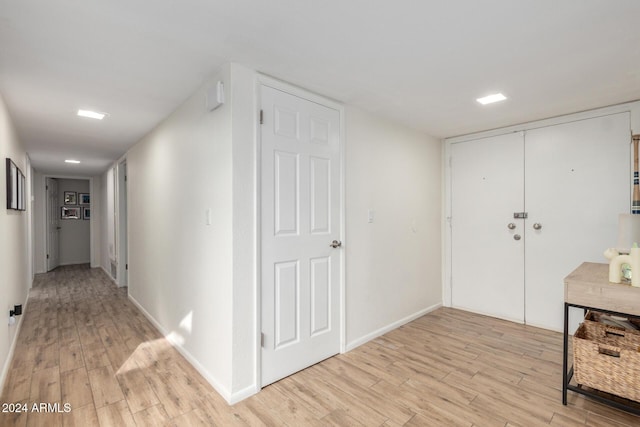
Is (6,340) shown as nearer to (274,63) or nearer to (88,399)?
(88,399)

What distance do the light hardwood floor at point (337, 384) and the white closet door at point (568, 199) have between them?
0.52 meters

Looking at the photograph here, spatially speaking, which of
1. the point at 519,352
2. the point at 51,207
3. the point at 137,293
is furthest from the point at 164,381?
the point at 51,207

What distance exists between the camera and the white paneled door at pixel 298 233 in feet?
7.45

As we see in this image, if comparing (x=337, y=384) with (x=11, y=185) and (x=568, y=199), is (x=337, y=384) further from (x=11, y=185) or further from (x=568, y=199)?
(x=11, y=185)

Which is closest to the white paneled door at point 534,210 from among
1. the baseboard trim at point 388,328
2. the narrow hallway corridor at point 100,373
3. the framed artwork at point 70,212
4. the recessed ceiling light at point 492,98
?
the baseboard trim at point 388,328

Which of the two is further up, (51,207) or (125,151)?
(125,151)

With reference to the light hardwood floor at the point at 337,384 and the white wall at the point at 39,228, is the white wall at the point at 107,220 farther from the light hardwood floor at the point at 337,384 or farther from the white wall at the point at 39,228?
the light hardwood floor at the point at 337,384

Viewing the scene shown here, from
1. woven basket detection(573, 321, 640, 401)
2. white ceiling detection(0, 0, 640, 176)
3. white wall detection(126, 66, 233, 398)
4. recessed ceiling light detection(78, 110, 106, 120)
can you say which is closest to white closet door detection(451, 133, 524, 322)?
white ceiling detection(0, 0, 640, 176)

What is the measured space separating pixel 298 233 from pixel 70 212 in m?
8.06

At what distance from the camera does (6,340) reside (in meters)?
2.50

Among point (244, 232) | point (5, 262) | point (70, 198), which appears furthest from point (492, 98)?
point (70, 198)

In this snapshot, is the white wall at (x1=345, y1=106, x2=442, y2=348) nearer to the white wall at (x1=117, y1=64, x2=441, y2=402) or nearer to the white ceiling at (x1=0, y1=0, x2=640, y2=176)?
the white wall at (x1=117, y1=64, x2=441, y2=402)

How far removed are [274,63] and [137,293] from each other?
3.55 m

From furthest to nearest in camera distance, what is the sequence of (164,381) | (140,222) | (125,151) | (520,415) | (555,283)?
1. (125,151)
2. (140,222)
3. (555,283)
4. (164,381)
5. (520,415)
